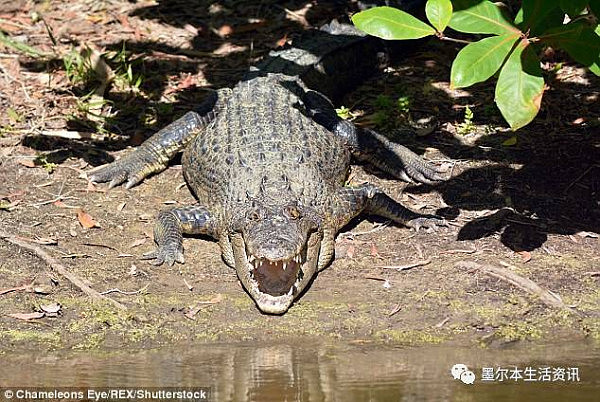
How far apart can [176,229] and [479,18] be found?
2.34 m

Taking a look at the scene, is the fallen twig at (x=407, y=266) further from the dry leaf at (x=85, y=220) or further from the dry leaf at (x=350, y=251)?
the dry leaf at (x=85, y=220)

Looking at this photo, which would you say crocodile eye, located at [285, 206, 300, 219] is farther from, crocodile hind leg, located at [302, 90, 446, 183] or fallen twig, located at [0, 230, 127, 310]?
crocodile hind leg, located at [302, 90, 446, 183]

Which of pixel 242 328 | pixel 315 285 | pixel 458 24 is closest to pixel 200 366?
pixel 242 328

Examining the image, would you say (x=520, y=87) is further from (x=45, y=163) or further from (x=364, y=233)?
(x=45, y=163)

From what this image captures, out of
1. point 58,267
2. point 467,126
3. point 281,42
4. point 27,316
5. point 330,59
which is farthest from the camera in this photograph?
point 281,42

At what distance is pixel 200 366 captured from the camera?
4.60 meters

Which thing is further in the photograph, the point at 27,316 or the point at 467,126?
the point at 467,126

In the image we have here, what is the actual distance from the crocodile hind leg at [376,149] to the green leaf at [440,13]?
2.39 meters

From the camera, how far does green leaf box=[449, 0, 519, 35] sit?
406cm

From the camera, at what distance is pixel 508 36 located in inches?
158

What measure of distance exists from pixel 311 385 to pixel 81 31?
466 cm

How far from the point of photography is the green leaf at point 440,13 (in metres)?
3.98

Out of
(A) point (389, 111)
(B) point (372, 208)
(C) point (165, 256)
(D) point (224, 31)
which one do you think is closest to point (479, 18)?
(B) point (372, 208)

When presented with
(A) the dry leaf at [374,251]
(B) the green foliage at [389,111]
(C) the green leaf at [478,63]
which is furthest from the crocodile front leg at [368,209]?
(C) the green leaf at [478,63]
